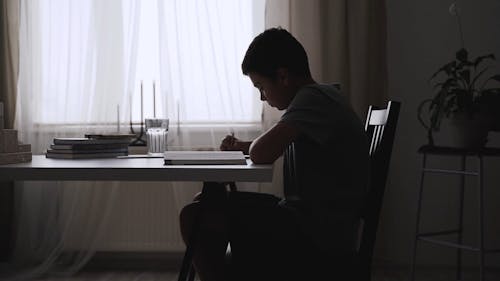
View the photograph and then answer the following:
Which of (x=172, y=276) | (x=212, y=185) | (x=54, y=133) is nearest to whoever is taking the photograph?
(x=212, y=185)

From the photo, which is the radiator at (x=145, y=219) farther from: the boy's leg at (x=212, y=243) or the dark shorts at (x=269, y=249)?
the dark shorts at (x=269, y=249)

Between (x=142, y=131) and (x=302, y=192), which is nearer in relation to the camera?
(x=302, y=192)

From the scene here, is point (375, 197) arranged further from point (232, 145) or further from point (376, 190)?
point (232, 145)

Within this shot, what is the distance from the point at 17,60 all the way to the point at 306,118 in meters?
2.15

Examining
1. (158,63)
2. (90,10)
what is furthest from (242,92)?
(90,10)

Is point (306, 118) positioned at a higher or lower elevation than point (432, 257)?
higher

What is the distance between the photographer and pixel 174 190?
304 cm

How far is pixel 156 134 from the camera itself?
83.8 inches

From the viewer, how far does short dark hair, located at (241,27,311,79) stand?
165 centimetres

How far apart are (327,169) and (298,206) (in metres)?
0.13

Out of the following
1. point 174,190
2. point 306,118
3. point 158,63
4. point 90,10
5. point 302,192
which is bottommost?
point 174,190

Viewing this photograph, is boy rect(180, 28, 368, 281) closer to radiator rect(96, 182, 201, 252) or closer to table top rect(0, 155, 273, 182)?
table top rect(0, 155, 273, 182)

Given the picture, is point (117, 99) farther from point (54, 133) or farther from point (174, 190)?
point (174, 190)

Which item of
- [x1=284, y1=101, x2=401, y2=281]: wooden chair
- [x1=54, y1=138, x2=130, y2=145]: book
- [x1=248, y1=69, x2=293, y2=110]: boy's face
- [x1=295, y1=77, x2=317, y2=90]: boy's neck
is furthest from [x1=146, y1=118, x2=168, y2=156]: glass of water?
[x1=284, y1=101, x2=401, y2=281]: wooden chair
